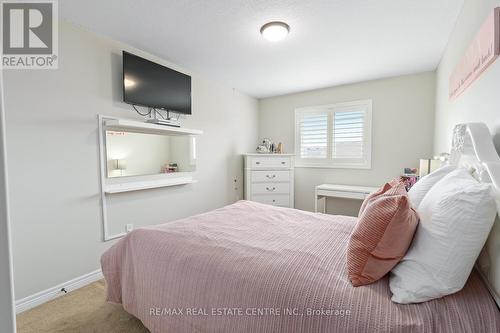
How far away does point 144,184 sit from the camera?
8.63 ft

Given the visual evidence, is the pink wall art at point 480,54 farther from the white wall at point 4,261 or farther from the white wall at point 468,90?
the white wall at point 4,261

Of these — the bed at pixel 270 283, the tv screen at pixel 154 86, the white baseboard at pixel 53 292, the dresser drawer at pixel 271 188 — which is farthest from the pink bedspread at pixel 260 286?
the dresser drawer at pixel 271 188

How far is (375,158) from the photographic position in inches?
142

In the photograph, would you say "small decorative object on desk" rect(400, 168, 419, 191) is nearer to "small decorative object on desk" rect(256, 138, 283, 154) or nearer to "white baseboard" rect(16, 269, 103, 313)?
"small decorative object on desk" rect(256, 138, 283, 154)

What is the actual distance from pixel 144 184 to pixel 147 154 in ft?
1.18

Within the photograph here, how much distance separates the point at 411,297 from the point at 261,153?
3.34m

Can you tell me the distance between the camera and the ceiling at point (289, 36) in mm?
1856

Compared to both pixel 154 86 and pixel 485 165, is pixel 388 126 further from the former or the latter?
pixel 154 86

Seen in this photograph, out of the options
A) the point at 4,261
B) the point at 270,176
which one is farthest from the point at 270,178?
the point at 4,261

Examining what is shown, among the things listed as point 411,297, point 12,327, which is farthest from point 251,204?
point 12,327

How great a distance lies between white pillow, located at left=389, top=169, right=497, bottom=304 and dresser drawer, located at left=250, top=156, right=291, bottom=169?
2961 millimetres

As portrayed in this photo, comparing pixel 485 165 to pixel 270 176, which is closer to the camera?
pixel 485 165

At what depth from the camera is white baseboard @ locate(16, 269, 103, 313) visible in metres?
1.84

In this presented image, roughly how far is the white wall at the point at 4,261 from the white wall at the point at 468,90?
184 centimetres
